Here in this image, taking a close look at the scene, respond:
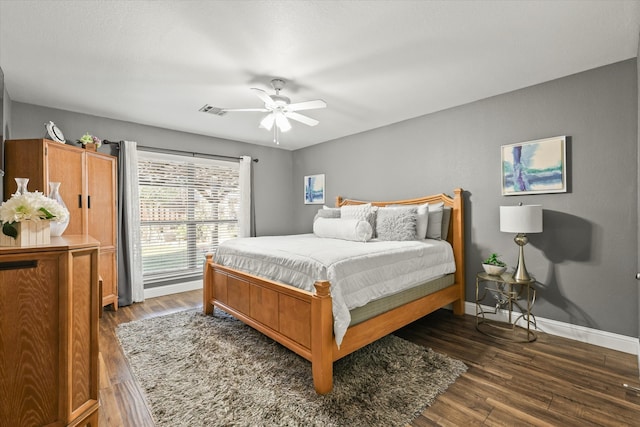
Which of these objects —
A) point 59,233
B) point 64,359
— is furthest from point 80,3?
point 64,359

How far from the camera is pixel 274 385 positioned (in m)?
2.10

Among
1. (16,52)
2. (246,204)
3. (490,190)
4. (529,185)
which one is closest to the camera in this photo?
(16,52)

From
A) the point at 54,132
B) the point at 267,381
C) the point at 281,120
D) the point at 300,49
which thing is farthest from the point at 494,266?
the point at 54,132

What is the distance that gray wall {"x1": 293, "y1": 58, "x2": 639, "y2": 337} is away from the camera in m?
→ 2.55

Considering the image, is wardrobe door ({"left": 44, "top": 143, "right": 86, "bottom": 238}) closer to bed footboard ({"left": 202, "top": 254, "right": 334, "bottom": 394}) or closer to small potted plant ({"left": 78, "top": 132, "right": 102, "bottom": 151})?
small potted plant ({"left": 78, "top": 132, "right": 102, "bottom": 151})

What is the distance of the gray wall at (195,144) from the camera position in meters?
3.43

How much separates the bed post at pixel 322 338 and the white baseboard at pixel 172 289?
328cm

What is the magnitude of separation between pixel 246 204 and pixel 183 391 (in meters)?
3.48

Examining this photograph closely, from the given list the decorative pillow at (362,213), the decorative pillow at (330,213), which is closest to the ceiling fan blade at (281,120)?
the decorative pillow at (362,213)

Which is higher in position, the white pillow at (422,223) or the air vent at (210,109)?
the air vent at (210,109)

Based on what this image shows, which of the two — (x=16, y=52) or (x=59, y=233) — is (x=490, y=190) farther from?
(x=16, y=52)

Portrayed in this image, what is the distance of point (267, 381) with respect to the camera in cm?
215

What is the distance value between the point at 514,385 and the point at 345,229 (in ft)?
6.88

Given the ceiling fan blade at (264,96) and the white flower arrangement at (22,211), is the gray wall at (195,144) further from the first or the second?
the white flower arrangement at (22,211)
